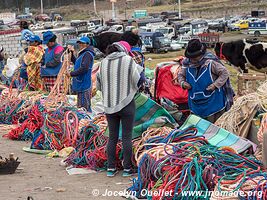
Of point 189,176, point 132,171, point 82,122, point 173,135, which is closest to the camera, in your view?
point 189,176

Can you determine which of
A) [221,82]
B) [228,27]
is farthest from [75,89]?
[228,27]

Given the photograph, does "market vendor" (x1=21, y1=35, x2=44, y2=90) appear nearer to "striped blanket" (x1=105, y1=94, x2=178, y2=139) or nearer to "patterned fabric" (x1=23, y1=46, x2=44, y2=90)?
"patterned fabric" (x1=23, y1=46, x2=44, y2=90)

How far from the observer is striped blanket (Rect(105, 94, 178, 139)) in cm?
746

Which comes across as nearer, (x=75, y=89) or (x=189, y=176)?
(x=189, y=176)

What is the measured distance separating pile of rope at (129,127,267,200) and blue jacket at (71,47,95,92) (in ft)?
10.9

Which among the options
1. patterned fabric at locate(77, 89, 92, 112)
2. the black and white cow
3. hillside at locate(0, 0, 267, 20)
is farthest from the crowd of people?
hillside at locate(0, 0, 267, 20)

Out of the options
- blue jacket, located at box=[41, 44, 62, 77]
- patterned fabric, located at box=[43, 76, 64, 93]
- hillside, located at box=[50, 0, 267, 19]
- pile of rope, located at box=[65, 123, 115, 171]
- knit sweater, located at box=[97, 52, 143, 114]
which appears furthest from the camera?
hillside, located at box=[50, 0, 267, 19]

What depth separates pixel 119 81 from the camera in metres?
6.94

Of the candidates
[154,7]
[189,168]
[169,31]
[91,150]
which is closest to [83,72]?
[91,150]

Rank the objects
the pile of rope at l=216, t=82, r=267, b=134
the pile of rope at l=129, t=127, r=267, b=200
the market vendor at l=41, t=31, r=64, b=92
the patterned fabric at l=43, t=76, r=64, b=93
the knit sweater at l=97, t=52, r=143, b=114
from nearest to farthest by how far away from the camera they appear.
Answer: the pile of rope at l=129, t=127, r=267, b=200
the knit sweater at l=97, t=52, r=143, b=114
the pile of rope at l=216, t=82, r=267, b=134
the market vendor at l=41, t=31, r=64, b=92
the patterned fabric at l=43, t=76, r=64, b=93

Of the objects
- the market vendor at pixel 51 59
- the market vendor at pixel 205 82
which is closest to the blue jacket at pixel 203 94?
the market vendor at pixel 205 82

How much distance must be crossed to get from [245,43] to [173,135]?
27.0ft

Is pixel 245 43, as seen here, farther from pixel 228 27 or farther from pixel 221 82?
pixel 228 27

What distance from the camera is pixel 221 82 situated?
294 inches
